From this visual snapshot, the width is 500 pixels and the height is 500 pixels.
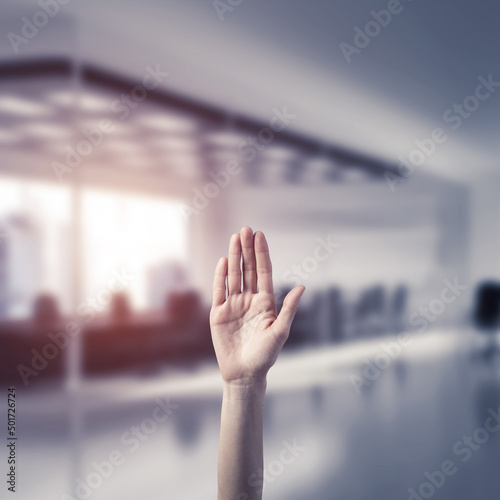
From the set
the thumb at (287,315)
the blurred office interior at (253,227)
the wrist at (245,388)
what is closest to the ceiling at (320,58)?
the blurred office interior at (253,227)

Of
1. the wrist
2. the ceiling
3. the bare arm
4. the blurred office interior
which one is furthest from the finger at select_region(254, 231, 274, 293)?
the ceiling

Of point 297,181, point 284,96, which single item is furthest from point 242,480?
point 284,96

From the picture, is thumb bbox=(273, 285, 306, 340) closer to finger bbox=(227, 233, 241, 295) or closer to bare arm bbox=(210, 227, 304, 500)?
bare arm bbox=(210, 227, 304, 500)

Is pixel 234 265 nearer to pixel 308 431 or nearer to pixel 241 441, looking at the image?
pixel 241 441

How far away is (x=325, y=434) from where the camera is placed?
144 cm

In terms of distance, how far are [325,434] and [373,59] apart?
1.45 meters

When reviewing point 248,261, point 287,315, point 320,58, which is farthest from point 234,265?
point 320,58

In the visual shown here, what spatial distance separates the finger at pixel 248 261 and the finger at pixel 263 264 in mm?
12

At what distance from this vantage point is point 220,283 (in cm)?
76

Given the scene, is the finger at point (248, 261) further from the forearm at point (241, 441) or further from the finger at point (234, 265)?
the forearm at point (241, 441)

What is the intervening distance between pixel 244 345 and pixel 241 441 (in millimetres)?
172

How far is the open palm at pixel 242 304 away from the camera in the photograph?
28.2 inches

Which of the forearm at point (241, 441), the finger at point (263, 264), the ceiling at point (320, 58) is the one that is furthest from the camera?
the ceiling at point (320, 58)

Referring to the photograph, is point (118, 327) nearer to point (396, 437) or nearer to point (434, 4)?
point (396, 437)
